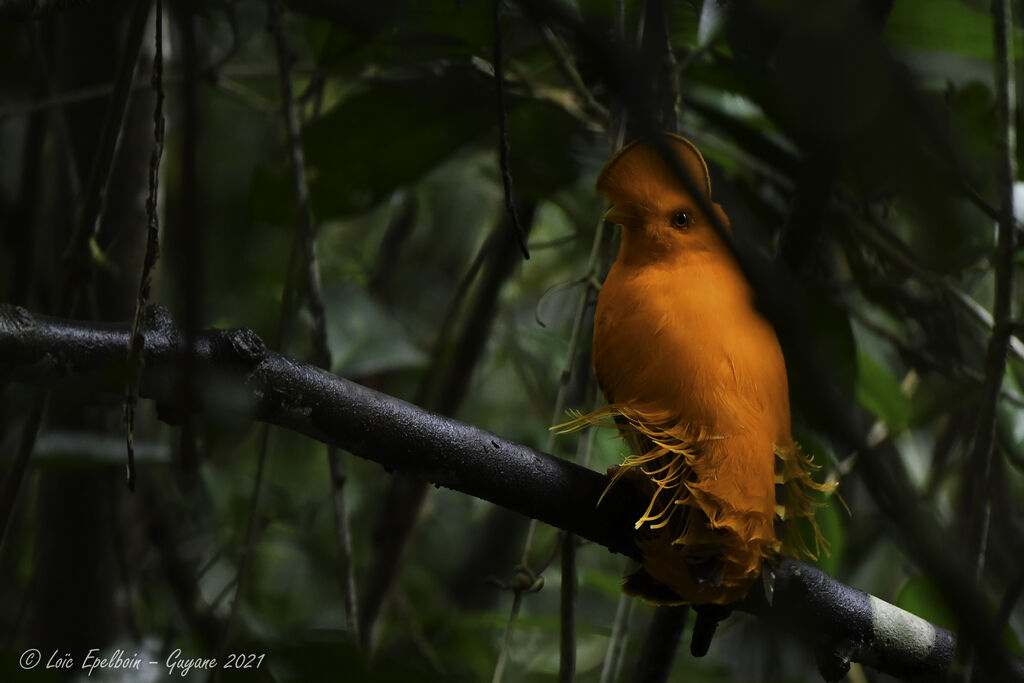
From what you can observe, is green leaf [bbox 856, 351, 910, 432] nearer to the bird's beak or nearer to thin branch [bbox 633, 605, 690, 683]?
thin branch [bbox 633, 605, 690, 683]

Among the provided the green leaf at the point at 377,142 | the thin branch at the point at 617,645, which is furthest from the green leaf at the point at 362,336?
the thin branch at the point at 617,645

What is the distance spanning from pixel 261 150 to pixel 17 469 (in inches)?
72.7

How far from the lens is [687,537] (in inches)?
35.4

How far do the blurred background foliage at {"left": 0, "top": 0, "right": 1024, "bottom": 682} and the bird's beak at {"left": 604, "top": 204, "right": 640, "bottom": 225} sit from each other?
0.47 feet

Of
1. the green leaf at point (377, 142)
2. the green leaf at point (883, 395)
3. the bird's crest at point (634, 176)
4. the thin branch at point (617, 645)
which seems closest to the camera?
the bird's crest at point (634, 176)

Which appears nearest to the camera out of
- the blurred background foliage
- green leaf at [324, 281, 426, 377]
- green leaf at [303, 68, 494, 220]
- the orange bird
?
the orange bird

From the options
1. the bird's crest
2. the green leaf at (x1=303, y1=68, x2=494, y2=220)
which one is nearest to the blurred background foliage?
the green leaf at (x1=303, y1=68, x2=494, y2=220)

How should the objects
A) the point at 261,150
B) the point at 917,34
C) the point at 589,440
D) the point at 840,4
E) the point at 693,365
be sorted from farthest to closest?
the point at 261,150 → the point at 917,34 → the point at 589,440 → the point at 693,365 → the point at 840,4

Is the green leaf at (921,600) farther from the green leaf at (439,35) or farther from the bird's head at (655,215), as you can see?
the green leaf at (439,35)

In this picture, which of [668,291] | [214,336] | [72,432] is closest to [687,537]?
[668,291]

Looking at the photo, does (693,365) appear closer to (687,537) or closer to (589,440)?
(687,537)

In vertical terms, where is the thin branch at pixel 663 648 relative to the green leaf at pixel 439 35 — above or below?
below

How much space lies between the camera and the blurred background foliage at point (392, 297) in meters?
1.30

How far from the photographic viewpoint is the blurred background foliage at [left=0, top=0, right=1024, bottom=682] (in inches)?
51.3
